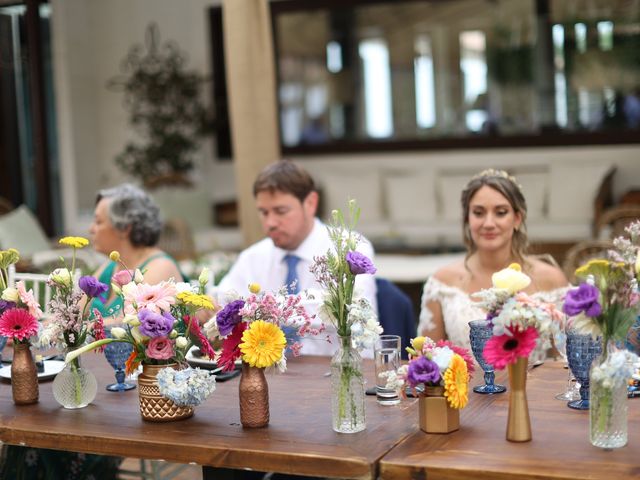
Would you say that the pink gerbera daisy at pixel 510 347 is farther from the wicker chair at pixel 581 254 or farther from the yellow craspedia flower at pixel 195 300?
the wicker chair at pixel 581 254

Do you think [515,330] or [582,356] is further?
[582,356]

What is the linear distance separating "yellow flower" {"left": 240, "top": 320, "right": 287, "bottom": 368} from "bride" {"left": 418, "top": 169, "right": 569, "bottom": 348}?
4.12ft

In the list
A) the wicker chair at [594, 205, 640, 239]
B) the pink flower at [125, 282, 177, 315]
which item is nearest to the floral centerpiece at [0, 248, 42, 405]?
the pink flower at [125, 282, 177, 315]

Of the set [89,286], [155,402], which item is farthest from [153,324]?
[89,286]

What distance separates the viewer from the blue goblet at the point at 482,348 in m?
2.64

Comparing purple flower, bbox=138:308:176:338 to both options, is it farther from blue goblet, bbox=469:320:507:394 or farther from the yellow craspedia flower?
blue goblet, bbox=469:320:507:394

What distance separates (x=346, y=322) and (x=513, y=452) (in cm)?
48

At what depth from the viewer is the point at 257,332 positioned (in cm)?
236

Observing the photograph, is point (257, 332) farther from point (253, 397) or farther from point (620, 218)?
point (620, 218)

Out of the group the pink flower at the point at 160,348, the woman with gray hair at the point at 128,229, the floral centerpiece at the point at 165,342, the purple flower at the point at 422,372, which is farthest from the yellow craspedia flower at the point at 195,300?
the woman with gray hair at the point at 128,229

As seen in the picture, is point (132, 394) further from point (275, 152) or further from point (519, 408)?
point (275, 152)

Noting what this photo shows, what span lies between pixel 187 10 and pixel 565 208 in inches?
157

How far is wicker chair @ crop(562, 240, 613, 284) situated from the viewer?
4870mm

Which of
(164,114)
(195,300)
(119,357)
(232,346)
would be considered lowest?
(119,357)
